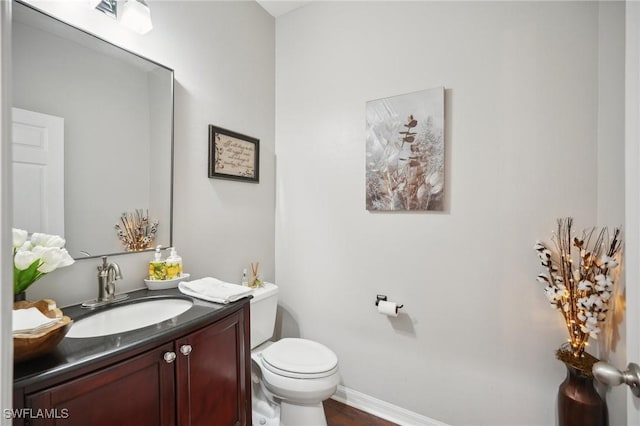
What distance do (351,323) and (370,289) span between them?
29 cm

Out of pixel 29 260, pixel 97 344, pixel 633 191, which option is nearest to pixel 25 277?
pixel 29 260

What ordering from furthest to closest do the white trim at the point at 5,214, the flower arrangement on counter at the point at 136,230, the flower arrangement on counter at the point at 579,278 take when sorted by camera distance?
the flower arrangement on counter at the point at 136,230
the flower arrangement on counter at the point at 579,278
the white trim at the point at 5,214

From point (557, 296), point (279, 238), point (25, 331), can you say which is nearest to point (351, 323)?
point (279, 238)

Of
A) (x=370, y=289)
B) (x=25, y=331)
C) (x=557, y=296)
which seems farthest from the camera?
(x=370, y=289)

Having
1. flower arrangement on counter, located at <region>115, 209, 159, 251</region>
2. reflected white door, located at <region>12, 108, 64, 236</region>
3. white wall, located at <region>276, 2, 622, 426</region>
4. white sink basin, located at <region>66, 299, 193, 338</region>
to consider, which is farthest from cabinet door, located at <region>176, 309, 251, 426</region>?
white wall, located at <region>276, 2, 622, 426</region>

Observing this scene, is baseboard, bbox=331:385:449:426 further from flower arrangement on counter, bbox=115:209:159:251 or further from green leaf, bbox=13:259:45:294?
green leaf, bbox=13:259:45:294

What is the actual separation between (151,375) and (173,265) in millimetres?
611

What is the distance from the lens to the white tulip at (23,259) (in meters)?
0.85

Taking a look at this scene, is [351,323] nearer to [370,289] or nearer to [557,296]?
[370,289]

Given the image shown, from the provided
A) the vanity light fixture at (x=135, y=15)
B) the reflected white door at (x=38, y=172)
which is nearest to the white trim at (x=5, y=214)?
the reflected white door at (x=38, y=172)

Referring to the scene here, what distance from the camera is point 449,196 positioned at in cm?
168

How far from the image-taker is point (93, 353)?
852 mm

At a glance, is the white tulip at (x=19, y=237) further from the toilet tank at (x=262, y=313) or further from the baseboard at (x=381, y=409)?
the baseboard at (x=381, y=409)

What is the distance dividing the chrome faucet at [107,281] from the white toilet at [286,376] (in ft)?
2.43
